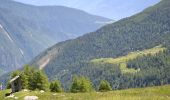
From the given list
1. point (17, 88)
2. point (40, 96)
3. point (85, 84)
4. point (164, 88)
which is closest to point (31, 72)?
point (17, 88)

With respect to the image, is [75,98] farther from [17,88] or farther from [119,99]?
[17,88]

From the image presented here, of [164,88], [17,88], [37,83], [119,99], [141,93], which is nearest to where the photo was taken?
[119,99]

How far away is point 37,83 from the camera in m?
98.6

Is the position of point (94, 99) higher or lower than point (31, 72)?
lower

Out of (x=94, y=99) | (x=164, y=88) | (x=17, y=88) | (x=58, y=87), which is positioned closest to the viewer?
(x=94, y=99)

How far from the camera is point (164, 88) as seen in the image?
219 feet

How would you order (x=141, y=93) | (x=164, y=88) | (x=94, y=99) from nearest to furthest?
(x=94, y=99)
(x=141, y=93)
(x=164, y=88)

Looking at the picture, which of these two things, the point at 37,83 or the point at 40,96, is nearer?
the point at 40,96

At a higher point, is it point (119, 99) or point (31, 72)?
point (31, 72)

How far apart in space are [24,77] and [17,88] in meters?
4.13

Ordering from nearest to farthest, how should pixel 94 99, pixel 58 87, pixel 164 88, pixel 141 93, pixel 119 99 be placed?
pixel 119 99
pixel 94 99
pixel 141 93
pixel 164 88
pixel 58 87

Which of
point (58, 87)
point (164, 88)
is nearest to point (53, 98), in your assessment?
point (164, 88)

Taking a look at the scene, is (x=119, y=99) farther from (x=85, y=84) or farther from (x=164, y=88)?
(x=85, y=84)

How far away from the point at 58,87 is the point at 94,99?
5405cm
